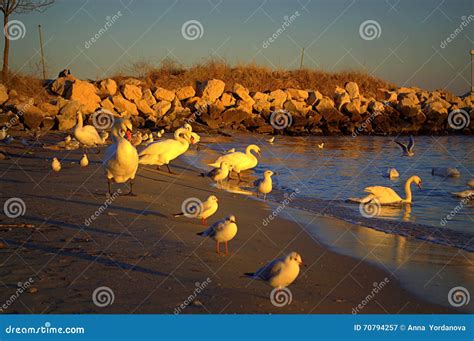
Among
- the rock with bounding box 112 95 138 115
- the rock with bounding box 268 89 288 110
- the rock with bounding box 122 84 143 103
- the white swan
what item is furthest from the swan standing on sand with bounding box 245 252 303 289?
the rock with bounding box 268 89 288 110

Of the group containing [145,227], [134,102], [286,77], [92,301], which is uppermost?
[92,301]

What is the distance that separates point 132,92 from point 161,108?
2.00m

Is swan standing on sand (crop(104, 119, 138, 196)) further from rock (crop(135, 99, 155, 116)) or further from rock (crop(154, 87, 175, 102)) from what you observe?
rock (crop(154, 87, 175, 102))

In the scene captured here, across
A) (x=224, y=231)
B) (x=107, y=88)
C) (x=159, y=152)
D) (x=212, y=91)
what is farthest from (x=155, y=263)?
(x=212, y=91)

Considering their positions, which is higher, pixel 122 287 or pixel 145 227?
pixel 122 287

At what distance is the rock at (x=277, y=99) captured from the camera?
3959 cm

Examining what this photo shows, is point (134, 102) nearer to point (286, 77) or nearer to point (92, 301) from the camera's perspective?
point (286, 77)

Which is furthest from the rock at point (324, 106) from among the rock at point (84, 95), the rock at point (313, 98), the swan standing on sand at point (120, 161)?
Result: the swan standing on sand at point (120, 161)

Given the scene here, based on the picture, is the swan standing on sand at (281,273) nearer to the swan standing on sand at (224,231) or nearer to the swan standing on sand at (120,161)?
the swan standing on sand at (224,231)

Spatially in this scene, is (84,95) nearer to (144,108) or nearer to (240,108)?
(144,108)

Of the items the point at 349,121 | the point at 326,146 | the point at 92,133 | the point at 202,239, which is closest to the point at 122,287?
Answer: the point at 202,239

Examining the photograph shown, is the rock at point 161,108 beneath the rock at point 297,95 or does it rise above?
beneath

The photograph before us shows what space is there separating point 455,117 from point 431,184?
95.7 feet

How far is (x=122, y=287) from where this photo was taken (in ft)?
19.6
